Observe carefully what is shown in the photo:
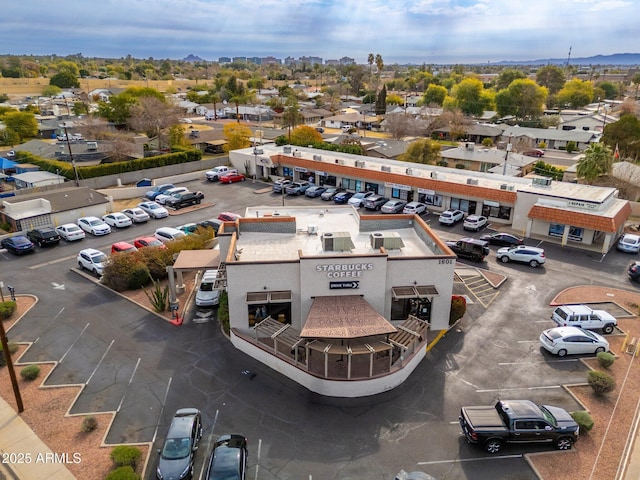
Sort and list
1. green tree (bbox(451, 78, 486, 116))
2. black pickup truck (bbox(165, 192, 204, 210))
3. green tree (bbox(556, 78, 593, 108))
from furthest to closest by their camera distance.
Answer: green tree (bbox(556, 78, 593, 108)) < green tree (bbox(451, 78, 486, 116)) < black pickup truck (bbox(165, 192, 204, 210))

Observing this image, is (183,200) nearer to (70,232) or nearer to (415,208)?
(70,232)

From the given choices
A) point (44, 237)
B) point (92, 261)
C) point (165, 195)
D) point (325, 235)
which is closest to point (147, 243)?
point (92, 261)

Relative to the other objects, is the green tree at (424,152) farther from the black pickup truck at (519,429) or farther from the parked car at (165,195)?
the black pickup truck at (519,429)

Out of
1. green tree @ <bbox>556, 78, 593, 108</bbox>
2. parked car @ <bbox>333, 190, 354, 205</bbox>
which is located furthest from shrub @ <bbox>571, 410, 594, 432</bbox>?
green tree @ <bbox>556, 78, 593, 108</bbox>

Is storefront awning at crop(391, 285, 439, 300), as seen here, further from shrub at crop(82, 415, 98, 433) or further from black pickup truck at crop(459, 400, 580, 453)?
shrub at crop(82, 415, 98, 433)

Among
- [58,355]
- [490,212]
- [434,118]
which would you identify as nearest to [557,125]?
[434,118]

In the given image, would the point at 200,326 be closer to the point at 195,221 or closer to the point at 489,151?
the point at 195,221

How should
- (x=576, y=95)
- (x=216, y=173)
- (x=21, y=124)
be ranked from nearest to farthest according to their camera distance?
(x=216, y=173) < (x=21, y=124) < (x=576, y=95)
